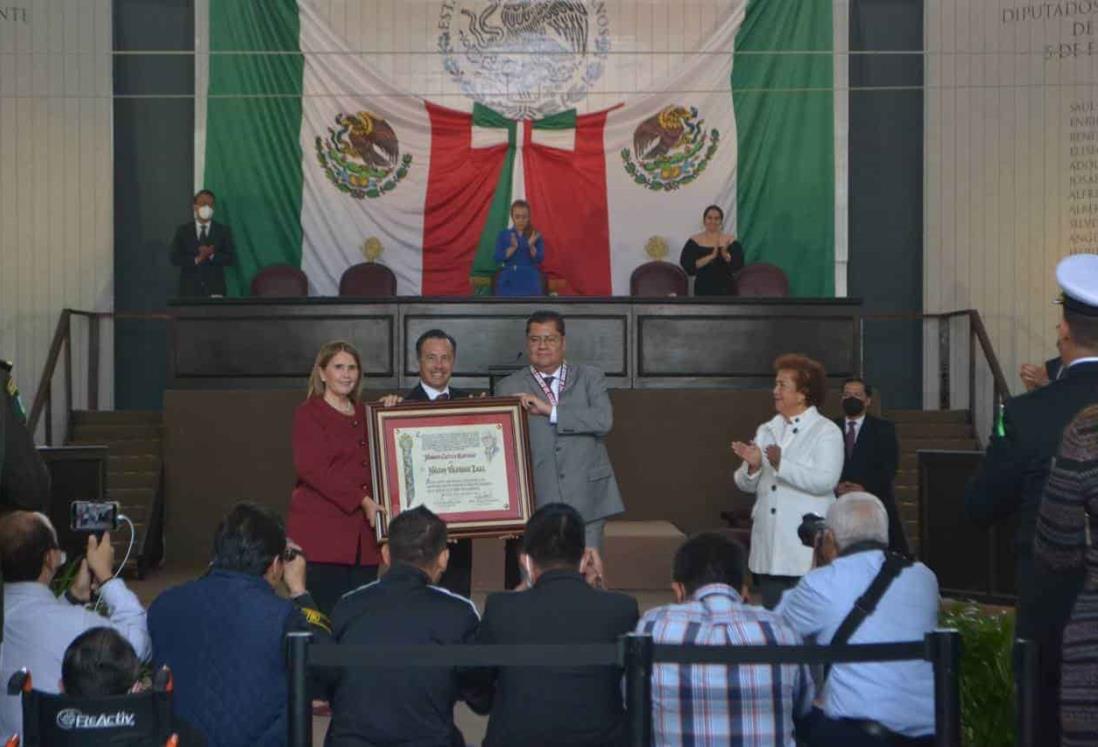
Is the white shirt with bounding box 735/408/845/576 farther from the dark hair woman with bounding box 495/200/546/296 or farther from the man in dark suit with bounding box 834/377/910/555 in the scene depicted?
the dark hair woman with bounding box 495/200/546/296

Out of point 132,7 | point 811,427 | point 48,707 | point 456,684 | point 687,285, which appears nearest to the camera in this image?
point 48,707

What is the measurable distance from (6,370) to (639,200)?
387 inches

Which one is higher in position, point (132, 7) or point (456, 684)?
point (132, 7)

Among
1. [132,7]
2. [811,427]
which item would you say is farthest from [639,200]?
[811,427]

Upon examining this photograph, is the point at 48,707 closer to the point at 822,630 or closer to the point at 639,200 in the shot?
the point at 822,630

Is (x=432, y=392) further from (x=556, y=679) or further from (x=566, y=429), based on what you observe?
(x=556, y=679)

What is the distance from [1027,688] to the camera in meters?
3.62

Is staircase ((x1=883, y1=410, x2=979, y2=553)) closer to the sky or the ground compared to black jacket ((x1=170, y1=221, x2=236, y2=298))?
closer to the ground

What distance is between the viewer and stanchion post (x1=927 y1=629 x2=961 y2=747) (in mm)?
3771

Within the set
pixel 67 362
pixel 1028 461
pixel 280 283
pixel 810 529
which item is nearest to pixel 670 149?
pixel 280 283

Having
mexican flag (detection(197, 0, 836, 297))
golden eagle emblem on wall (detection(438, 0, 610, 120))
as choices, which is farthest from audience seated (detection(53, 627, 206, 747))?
golden eagle emblem on wall (detection(438, 0, 610, 120))

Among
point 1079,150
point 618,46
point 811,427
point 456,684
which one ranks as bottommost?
point 456,684

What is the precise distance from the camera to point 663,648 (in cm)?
369

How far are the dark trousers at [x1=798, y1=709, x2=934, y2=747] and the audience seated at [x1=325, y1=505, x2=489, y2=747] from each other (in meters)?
0.90
